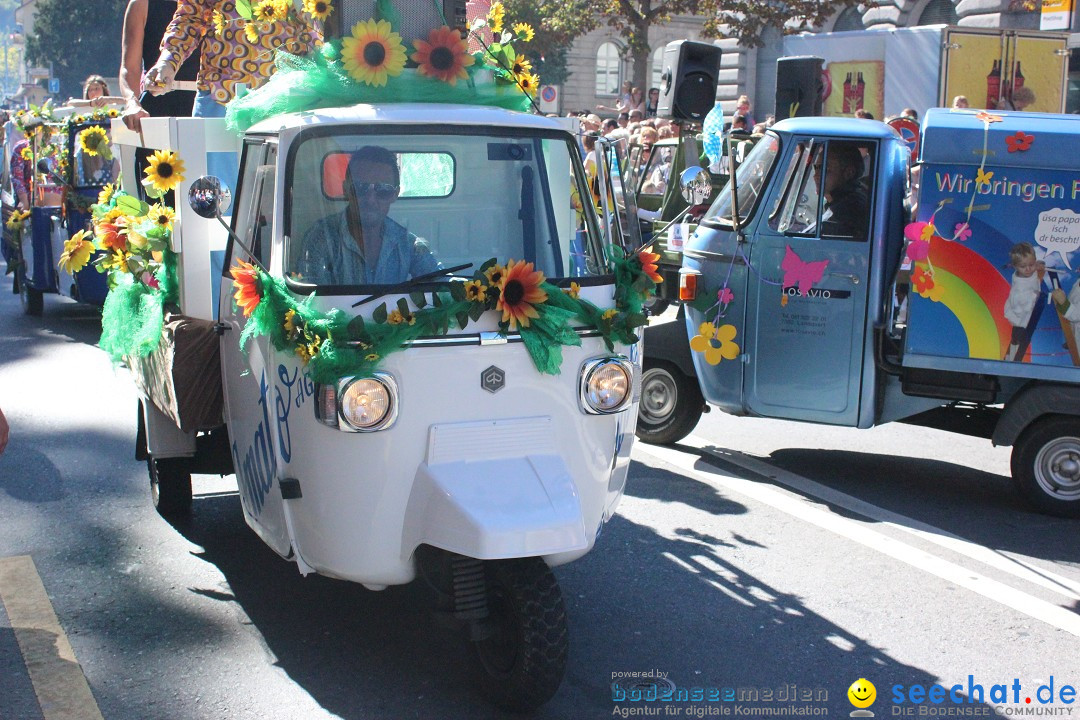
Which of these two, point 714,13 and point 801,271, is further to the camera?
point 714,13

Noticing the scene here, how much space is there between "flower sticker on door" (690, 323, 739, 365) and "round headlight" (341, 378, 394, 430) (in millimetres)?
3392

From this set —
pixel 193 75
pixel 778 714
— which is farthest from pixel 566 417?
pixel 193 75

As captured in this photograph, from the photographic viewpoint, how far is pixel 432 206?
15.4 ft

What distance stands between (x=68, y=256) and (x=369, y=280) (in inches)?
89.2

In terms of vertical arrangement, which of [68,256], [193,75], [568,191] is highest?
[193,75]

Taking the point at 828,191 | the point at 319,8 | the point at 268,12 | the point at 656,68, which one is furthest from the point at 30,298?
the point at 656,68

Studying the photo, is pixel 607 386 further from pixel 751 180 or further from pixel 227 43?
pixel 751 180

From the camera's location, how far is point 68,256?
5.85 m

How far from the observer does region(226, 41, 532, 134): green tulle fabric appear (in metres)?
4.81

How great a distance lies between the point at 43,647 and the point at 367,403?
185 centimetres

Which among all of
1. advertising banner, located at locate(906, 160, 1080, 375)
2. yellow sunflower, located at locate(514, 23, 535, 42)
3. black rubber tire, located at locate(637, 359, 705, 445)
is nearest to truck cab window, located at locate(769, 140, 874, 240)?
advertising banner, located at locate(906, 160, 1080, 375)

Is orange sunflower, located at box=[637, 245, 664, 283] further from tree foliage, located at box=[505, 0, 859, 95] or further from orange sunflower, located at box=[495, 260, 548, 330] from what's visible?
tree foliage, located at box=[505, 0, 859, 95]

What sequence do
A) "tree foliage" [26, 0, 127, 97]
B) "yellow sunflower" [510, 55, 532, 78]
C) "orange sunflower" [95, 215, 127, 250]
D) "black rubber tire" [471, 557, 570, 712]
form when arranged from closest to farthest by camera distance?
"black rubber tire" [471, 557, 570, 712], "yellow sunflower" [510, 55, 532, 78], "orange sunflower" [95, 215, 127, 250], "tree foliage" [26, 0, 127, 97]

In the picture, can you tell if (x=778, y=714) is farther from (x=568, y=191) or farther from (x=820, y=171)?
(x=820, y=171)
